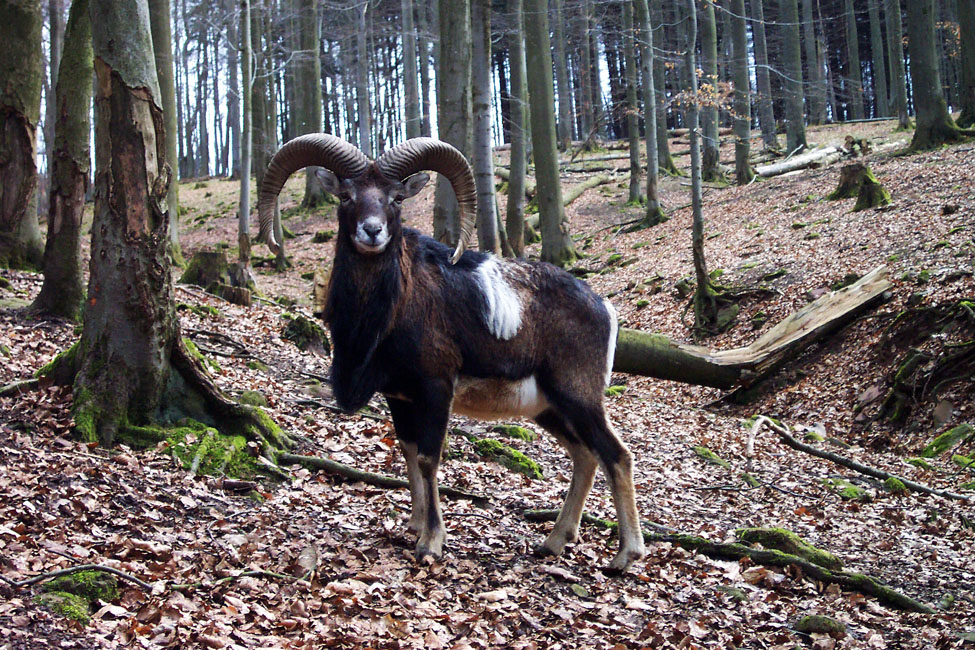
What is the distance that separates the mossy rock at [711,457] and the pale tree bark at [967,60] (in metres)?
17.5

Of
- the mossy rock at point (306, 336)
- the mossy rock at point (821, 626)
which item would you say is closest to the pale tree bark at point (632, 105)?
the mossy rock at point (306, 336)

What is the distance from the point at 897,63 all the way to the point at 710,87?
69.6 feet

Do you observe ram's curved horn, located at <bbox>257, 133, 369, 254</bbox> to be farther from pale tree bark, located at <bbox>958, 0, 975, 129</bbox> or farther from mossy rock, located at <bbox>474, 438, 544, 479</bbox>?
pale tree bark, located at <bbox>958, 0, 975, 129</bbox>

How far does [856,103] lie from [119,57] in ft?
149

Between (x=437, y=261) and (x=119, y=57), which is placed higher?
(x=119, y=57)

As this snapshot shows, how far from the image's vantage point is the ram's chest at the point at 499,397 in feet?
21.5

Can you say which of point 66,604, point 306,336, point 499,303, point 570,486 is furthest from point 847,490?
point 66,604

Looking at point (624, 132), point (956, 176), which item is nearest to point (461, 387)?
point (956, 176)

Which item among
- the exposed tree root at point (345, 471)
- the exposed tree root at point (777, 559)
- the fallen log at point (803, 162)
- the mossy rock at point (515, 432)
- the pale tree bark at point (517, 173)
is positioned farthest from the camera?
the fallen log at point (803, 162)

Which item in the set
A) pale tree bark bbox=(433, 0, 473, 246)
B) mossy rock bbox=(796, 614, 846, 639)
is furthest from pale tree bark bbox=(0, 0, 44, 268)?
mossy rock bbox=(796, 614, 846, 639)

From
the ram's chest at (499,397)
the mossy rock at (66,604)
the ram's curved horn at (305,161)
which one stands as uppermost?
the ram's curved horn at (305,161)

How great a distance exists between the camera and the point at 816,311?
12.8 metres

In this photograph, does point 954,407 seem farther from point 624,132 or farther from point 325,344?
point 624,132

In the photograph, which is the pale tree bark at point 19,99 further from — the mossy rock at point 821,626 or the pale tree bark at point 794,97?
the pale tree bark at point 794,97
